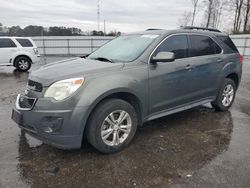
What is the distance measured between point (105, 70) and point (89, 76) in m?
0.29

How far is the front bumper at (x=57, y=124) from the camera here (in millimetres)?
3244

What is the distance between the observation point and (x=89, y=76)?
11.4 feet

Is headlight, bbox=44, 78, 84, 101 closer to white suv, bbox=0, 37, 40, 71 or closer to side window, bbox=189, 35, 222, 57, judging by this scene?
side window, bbox=189, 35, 222, 57

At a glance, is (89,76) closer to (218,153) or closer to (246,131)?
(218,153)

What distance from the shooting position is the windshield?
4.20m

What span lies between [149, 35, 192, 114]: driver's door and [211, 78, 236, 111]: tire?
1138 millimetres

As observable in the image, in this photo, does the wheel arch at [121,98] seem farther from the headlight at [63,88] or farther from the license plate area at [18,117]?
the license plate area at [18,117]

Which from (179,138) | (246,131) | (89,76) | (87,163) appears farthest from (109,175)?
(246,131)

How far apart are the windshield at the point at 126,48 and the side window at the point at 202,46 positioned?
0.94 m

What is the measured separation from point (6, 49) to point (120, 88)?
1082cm

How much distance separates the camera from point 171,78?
4320 millimetres

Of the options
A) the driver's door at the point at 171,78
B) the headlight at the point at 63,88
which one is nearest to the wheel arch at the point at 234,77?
the driver's door at the point at 171,78

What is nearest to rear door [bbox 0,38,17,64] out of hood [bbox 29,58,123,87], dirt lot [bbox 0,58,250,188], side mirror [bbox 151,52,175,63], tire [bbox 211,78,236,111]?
dirt lot [bbox 0,58,250,188]

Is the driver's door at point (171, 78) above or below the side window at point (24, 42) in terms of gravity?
below
